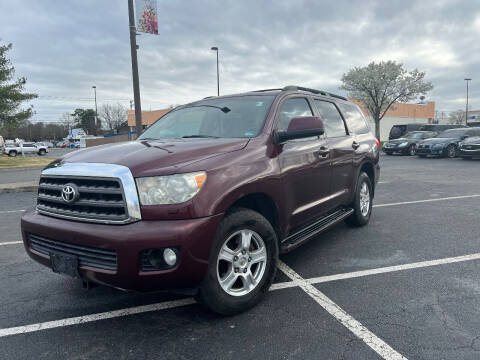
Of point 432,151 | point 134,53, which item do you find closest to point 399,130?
point 432,151

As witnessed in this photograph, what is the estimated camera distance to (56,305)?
10.5 ft

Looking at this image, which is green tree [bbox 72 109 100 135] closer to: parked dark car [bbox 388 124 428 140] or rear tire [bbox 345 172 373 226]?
parked dark car [bbox 388 124 428 140]

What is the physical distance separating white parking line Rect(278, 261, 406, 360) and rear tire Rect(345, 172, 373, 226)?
6.22 ft

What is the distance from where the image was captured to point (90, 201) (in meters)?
2.61

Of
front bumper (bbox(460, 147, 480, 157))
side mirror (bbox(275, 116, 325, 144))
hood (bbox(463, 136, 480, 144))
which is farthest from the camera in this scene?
hood (bbox(463, 136, 480, 144))

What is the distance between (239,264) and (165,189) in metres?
0.91

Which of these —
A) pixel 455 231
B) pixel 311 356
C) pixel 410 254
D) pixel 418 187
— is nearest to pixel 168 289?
pixel 311 356

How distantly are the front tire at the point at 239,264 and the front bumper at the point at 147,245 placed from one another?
0.44ft

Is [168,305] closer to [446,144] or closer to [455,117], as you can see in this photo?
[446,144]

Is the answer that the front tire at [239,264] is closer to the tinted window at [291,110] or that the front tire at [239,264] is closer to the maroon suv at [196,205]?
the maroon suv at [196,205]

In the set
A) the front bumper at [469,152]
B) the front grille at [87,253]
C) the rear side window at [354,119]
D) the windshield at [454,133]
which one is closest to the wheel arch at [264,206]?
the front grille at [87,253]

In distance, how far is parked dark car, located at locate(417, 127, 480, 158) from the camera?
1880cm

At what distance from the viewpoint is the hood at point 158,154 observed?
8.42ft

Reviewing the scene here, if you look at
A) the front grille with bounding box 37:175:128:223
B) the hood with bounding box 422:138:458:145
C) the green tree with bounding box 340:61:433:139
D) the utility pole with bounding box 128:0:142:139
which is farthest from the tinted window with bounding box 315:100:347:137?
the green tree with bounding box 340:61:433:139
